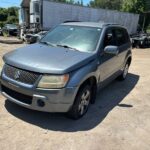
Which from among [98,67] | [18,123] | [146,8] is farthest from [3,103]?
[146,8]

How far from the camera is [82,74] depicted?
14.5ft

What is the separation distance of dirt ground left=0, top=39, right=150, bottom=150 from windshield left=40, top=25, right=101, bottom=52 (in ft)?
4.61

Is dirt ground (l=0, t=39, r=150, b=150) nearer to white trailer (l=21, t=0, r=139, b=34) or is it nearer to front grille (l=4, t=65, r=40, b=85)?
front grille (l=4, t=65, r=40, b=85)

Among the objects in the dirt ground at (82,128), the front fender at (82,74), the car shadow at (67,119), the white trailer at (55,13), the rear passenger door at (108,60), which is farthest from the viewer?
the white trailer at (55,13)

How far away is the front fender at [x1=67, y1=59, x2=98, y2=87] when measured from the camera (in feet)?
13.8

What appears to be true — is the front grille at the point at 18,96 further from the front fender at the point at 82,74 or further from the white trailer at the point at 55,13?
the white trailer at the point at 55,13

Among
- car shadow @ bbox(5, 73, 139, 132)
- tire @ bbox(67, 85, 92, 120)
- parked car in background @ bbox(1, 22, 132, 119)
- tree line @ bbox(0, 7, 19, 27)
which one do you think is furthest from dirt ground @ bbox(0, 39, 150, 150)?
tree line @ bbox(0, 7, 19, 27)

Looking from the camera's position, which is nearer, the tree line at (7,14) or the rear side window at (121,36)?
the rear side window at (121,36)

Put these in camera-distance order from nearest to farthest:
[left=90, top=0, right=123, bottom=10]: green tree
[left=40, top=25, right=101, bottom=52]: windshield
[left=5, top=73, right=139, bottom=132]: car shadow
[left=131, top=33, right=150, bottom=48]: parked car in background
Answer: [left=5, top=73, right=139, bottom=132]: car shadow → [left=40, top=25, right=101, bottom=52]: windshield → [left=131, top=33, right=150, bottom=48]: parked car in background → [left=90, top=0, right=123, bottom=10]: green tree

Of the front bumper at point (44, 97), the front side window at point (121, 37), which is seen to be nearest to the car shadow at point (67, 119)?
the front bumper at point (44, 97)

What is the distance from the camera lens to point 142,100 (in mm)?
6285

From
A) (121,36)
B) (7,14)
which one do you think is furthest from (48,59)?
(7,14)

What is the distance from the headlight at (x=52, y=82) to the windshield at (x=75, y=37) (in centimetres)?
124

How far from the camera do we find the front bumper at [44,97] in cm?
408
